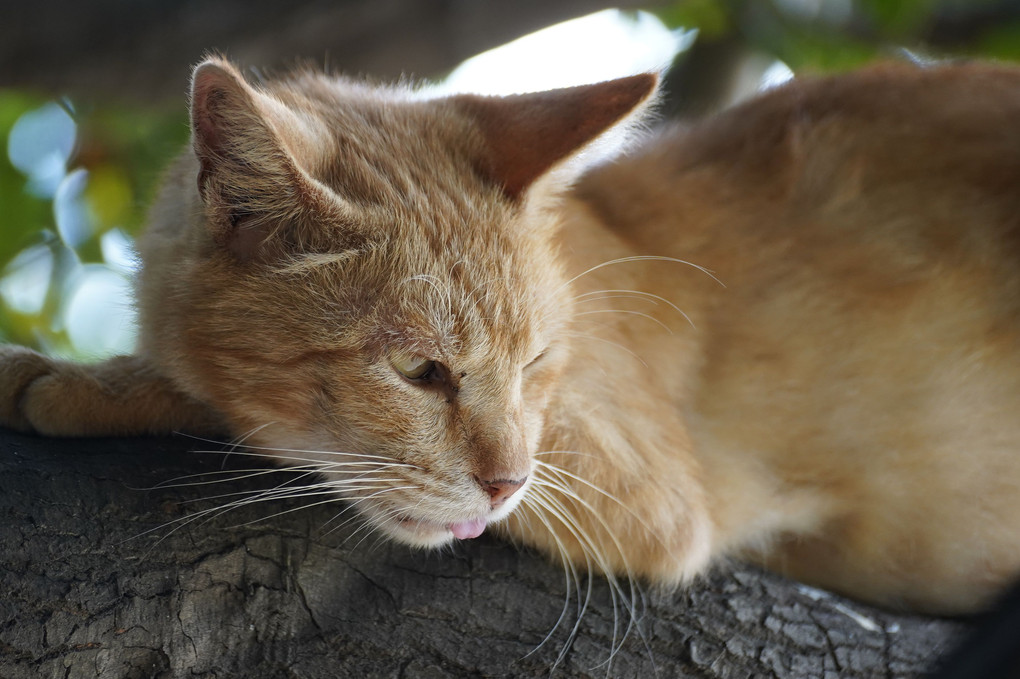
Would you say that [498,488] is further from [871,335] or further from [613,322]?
[871,335]

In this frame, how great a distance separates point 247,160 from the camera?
1706mm

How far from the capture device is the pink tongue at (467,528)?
1988 millimetres

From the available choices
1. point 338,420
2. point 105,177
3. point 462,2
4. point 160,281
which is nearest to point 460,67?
point 462,2

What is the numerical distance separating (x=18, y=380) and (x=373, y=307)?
0.91 metres

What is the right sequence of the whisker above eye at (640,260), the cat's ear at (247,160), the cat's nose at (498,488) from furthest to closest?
the whisker above eye at (640,260), the cat's nose at (498,488), the cat's ear at (247,160)

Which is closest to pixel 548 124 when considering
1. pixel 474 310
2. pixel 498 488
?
pixel 474 310

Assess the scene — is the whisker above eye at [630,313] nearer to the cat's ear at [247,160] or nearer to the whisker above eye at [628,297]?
the whisker above eye at [628,297]

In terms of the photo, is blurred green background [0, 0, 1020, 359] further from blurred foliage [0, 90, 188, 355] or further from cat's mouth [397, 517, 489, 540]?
cat's mouth [397, 517, 489, 540]

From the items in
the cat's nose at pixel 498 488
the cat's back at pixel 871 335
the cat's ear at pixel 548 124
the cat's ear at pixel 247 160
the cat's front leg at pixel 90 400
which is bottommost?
the cat's back at pixel 871 335

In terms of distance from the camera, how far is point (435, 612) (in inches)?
74.0

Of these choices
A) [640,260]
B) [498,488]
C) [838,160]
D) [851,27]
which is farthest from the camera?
[851,27]

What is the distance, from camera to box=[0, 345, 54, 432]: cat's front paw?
1975 millimetres

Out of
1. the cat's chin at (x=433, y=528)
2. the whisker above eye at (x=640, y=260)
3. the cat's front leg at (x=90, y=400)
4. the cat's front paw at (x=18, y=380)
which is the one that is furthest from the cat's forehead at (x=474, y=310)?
the cat's front paw at (x=18, y=380)

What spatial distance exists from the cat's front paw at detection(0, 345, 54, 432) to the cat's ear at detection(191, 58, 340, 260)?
611 mm
